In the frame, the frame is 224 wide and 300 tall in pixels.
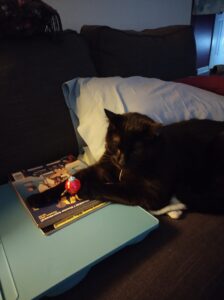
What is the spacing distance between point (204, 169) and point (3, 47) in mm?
852

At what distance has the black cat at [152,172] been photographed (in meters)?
0.75

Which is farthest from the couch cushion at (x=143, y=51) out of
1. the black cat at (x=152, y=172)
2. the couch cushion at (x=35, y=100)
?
the black cat at (x=152, y=172)

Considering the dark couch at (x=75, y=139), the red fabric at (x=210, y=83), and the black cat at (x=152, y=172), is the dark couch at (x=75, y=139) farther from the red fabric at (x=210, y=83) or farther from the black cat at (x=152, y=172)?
the red fabric at (x=210, y=83)

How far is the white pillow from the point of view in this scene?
3.03ft

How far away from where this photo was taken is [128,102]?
3.04 ft

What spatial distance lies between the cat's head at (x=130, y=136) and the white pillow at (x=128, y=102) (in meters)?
0.14

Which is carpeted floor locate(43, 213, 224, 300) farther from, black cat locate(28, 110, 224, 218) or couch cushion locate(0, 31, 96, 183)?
couch cushion locate(0, 31, 96, 183)

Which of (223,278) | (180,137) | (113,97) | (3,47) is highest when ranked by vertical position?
(3,47)

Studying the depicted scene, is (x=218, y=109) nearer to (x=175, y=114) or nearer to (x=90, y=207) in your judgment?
(x=175, y=114)

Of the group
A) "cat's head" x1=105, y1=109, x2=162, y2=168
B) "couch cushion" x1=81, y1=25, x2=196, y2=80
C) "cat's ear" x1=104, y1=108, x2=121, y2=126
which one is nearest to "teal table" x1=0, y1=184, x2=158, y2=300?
"cat's head" x1=105, y1=109, x2=162, y2=168

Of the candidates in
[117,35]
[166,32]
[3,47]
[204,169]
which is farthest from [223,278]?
[166,32]

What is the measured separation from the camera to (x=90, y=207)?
751mm

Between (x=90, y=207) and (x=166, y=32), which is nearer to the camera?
(x=90, y=207)

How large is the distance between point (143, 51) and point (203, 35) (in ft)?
4.84
